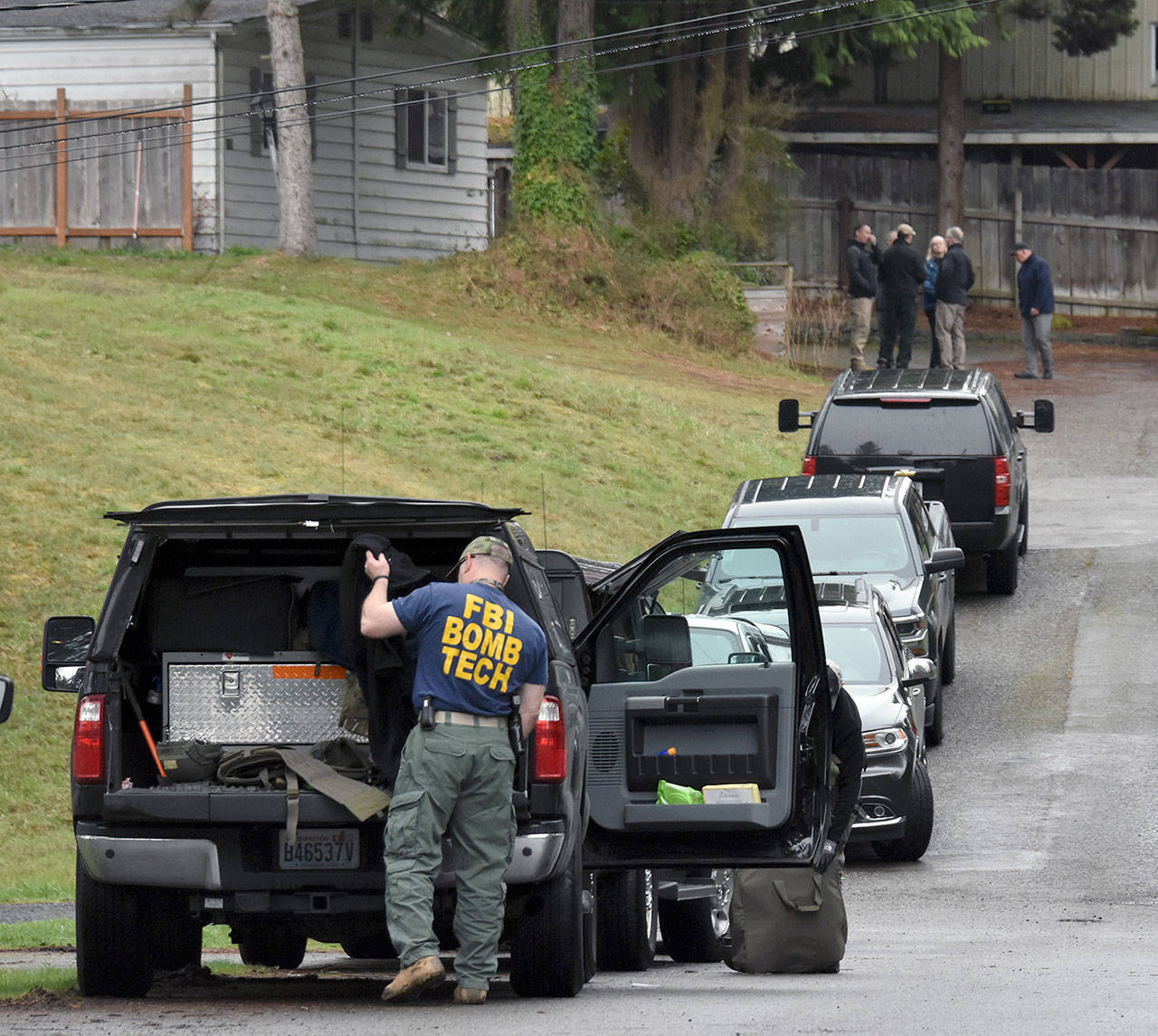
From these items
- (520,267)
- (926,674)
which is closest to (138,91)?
(520,267)

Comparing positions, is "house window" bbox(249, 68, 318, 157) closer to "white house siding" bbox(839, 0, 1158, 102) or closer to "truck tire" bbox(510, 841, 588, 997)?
"white house siding" bbox(839, 0, 1158, 102)

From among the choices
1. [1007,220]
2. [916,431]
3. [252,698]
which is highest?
[1007,220]

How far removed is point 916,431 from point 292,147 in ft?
48.6

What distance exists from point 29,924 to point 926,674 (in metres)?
5.27

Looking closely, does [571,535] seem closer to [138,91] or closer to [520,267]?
[520,267]

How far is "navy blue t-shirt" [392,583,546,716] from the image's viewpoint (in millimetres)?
7289

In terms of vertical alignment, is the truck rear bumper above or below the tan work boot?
above

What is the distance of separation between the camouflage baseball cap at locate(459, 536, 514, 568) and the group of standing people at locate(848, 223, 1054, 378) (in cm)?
2177

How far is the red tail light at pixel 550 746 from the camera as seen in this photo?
7348 millimetres

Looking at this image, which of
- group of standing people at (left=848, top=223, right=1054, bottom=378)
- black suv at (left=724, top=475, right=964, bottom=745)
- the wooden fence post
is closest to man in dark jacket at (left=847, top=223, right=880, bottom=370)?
group of standing people at (left=848, top=223, right=1054, bottom=378)

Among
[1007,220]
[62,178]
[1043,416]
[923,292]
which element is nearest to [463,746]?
[1043,416]

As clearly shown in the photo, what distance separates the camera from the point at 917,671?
12.6m

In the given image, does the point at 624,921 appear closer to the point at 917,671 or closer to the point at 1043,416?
the point at 917,671

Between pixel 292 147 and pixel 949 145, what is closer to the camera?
pixel 292 147
